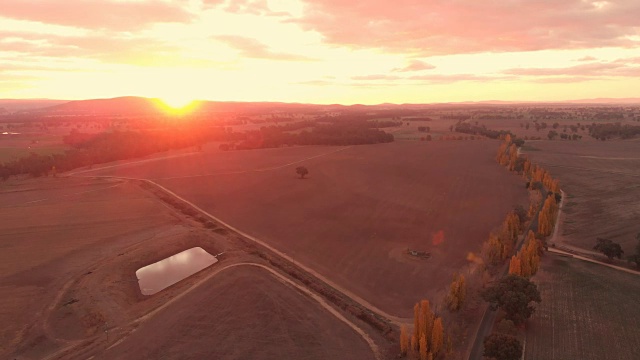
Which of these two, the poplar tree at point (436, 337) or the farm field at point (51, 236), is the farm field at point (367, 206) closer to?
the poplar tree at point (436, 337)

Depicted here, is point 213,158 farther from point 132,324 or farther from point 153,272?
point 132,324

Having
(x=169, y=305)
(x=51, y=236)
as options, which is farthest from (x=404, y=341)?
(x=51, y=236)

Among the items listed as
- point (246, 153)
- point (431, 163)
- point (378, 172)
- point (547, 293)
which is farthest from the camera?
point (246, 153)

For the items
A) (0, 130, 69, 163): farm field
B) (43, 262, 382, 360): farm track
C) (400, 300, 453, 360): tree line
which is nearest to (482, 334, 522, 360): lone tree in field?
(400, 300, 453, 360): tree line

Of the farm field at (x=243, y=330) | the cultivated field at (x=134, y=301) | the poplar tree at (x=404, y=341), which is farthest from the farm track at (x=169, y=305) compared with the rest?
the poplar tree at (x=404, y=341)

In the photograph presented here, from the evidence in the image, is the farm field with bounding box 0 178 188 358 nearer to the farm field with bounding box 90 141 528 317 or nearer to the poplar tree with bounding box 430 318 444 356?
the farm field with bounding box 90 141 528 317

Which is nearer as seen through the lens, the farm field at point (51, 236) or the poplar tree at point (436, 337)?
the poplar tree at point (436, 337)

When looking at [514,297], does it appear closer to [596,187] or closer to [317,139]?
[596,187]

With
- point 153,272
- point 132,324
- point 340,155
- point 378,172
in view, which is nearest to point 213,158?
point 340,155
